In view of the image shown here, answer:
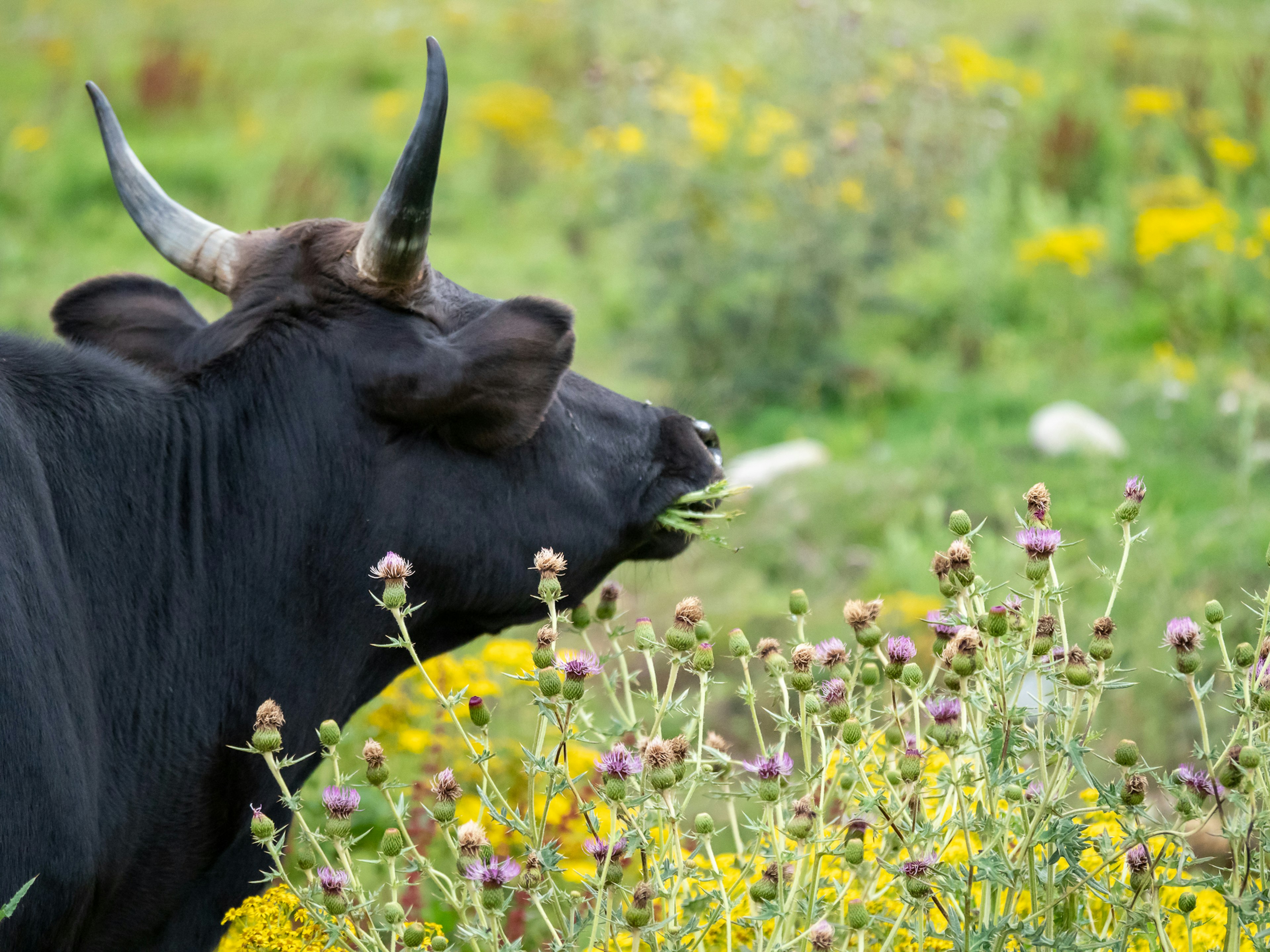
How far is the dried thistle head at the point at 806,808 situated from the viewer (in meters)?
1.96

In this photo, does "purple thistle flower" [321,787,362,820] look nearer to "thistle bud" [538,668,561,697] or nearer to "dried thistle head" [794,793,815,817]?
"thistle bud" [538,668,561,697]

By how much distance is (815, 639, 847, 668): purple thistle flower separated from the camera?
210 centimetres

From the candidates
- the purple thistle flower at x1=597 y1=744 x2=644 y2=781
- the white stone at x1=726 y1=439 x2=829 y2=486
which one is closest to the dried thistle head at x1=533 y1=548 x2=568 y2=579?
the purple thistle flower at x1=597 y1=744 x2=644 y2=781

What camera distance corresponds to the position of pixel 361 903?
1.84m

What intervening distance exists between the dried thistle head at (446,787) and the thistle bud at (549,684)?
0.59 feet

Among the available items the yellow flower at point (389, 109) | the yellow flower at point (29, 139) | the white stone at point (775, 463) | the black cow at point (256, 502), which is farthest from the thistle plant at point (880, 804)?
the yellow flower at point (389, 109)

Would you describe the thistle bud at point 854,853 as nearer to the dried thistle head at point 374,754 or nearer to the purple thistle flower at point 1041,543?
the purple thistle flower at point 1041,543

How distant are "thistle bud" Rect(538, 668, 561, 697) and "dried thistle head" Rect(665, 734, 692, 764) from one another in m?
0.17

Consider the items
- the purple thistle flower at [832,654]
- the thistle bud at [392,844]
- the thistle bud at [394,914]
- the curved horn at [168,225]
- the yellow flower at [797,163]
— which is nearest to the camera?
the thistle bud at [394,914]

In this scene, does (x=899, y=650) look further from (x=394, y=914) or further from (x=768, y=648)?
(x=394, y=914)

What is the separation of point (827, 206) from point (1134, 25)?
7.76 meters

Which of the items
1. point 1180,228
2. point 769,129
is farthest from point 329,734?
point 1180,228

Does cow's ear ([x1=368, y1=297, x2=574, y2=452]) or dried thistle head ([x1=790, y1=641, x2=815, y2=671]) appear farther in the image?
cow's ear ([x1=368, y1=297, x2=574, y2=452])

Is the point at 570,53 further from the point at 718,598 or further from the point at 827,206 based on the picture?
the point at 718,598
